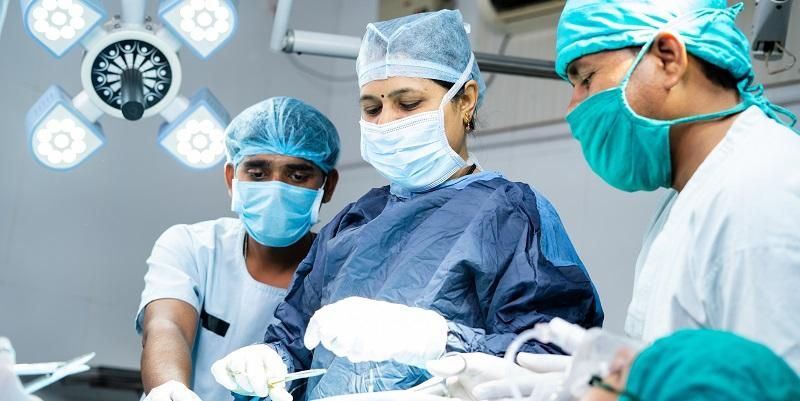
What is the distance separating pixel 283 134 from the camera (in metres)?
2.61

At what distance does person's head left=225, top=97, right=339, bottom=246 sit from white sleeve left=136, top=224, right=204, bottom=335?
0.57 feet

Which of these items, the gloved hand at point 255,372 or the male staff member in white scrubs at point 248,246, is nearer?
the gloved hand at point 255,372

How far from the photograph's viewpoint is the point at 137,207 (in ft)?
11.9

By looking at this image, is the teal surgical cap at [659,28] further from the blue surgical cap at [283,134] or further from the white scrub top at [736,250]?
the blue surgical cap at [283,134]

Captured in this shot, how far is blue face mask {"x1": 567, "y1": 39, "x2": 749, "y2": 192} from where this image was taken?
1.52 meters

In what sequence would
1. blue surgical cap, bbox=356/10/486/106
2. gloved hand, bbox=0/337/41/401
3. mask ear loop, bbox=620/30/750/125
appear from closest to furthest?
gloved hand, bbox=0/337/41/401
mask ear loop, bbox=620/30/750/125
blue surgical cap, bbox=356/10/486/106

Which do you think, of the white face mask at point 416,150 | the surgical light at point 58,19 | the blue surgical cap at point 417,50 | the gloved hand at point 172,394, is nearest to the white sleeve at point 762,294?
the white face mask at point 416,150

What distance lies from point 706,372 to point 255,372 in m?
1.07

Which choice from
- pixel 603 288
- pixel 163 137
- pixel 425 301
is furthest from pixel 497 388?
pixel 603 288

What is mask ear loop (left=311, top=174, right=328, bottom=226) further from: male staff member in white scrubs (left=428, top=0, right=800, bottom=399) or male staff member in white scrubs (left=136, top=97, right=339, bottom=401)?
male staff member in white scrubs (left=428, top=0, right=800, bottom=399)

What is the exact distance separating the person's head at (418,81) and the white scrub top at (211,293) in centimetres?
68

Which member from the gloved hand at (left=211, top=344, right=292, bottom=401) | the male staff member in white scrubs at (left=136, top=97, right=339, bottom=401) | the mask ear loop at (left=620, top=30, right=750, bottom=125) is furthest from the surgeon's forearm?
the mask ear loop at (left=620, top=30, right=750, bottom=125)

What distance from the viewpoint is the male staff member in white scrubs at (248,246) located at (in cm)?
255

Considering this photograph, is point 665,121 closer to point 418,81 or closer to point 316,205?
point 418,81
